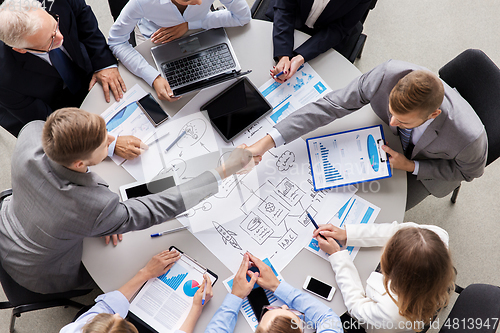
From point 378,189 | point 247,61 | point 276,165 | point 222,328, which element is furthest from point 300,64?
point 222,328

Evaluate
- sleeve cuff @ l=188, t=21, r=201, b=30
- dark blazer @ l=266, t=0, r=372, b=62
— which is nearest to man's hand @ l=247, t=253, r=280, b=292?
dark blazer @ l=266, t=0, r=372, b=62

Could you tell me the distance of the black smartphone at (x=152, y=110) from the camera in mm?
1614

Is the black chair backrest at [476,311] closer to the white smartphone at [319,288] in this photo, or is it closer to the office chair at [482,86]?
the white smartphone at [319,288]

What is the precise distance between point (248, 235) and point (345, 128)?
2.22 feet

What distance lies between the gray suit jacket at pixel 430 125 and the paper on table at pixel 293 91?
0.08m

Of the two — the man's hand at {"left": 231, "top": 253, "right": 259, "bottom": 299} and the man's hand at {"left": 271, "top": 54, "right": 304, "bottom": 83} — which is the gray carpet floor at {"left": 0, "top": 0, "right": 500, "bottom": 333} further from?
the man's hand at {"left": 231, "top": 253, "right": 259, "bottom": 299}

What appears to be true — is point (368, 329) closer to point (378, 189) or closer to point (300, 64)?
point (378, 189)

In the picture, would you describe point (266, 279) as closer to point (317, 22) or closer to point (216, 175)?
point (216, 175)

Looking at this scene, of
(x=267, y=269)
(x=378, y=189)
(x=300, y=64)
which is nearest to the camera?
(x=267, y=269)

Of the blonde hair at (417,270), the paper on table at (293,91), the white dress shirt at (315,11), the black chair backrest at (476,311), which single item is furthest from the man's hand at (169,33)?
the black chair backrest at (476,311)

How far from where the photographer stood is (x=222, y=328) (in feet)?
4.34

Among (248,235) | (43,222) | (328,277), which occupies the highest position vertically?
(43,222)

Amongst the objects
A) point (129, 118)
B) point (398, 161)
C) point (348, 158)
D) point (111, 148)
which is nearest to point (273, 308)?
point (348, 158)

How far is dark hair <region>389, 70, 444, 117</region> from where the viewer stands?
4.09ft
